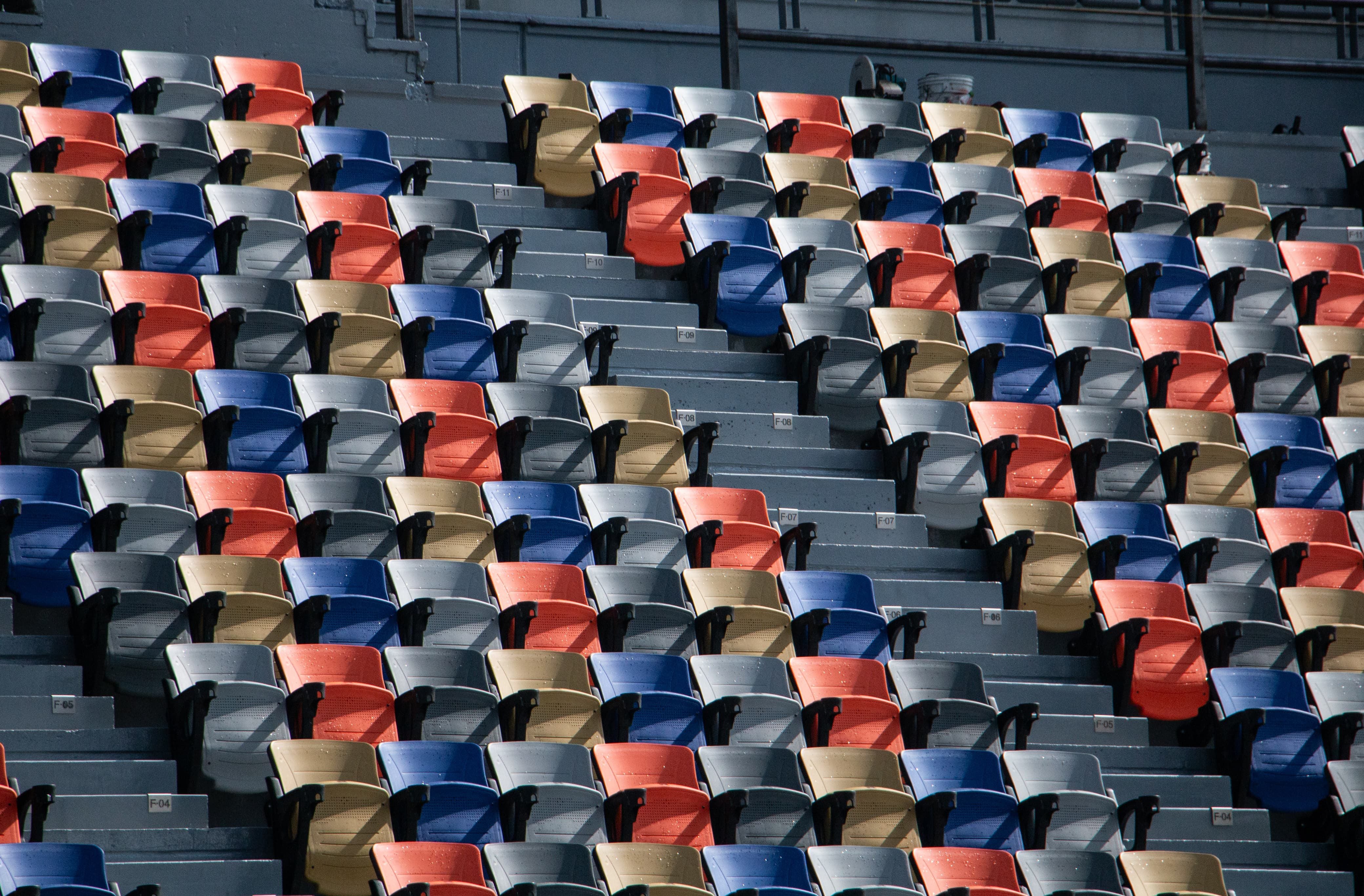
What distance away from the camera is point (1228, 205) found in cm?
881

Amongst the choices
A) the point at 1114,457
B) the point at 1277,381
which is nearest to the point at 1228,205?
the point at 1277,381

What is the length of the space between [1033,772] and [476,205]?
329 cm

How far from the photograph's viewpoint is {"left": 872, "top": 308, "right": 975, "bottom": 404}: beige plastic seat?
23.7 ft

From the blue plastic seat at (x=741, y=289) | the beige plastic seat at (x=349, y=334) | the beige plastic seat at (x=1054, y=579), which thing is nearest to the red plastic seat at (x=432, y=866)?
the beige plastic seat at (x=349, y=334)

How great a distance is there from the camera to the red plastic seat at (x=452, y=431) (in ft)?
21.2

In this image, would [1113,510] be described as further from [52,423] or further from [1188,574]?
[52,423]

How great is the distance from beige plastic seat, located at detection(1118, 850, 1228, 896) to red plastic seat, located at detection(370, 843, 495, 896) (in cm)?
187

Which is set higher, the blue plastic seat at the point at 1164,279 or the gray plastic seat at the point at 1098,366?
the blue plastic seat at the point at 1164,279

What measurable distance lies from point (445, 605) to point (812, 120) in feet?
12.3

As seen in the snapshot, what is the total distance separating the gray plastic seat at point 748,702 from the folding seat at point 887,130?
3.29 meters

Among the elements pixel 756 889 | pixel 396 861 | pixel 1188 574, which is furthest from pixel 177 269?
pixel 1188 574

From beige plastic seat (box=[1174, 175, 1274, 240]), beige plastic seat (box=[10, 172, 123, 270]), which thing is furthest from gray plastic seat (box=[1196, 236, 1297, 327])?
beige plastic seat (box=[10, 172, 123, 270])

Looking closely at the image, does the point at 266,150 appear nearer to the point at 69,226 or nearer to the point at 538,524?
the point at 69,226

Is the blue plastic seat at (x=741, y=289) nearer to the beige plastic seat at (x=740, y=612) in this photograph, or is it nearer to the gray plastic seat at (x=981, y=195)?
the gray plastic seat at (x=981, y=195)
